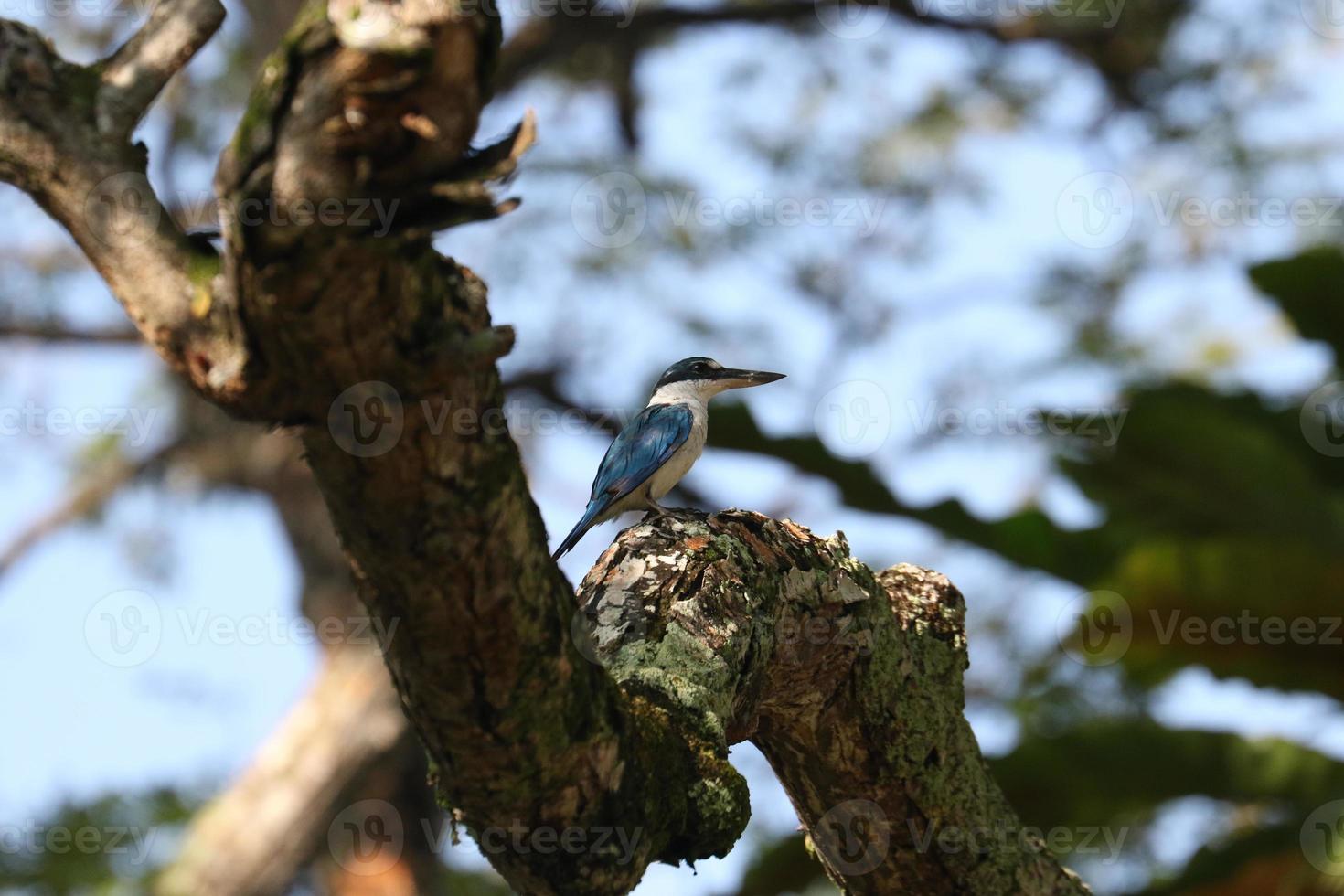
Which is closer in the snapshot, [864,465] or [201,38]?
[201,38]

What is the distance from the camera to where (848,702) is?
3.36 m

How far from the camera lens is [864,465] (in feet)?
Answer: 23.1

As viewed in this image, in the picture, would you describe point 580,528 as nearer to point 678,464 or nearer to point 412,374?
point 678,464

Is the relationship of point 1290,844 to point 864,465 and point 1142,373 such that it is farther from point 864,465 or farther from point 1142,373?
point 1142,373

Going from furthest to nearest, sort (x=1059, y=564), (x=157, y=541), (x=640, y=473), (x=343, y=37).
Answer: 1. (x=157, y=541)
2. (x=1059, y=564)
3. (x=640, y=473)
4. (x=343, y=37)

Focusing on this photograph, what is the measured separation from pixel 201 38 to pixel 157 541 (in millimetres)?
12010

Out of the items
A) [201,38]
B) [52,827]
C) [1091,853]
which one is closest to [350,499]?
[201,38]

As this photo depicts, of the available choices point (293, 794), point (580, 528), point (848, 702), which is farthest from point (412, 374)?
point (293, 794)

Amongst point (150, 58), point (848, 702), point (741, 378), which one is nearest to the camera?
point (150, 58)

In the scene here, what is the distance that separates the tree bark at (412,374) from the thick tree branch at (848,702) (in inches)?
9.2

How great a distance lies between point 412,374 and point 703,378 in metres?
3.95

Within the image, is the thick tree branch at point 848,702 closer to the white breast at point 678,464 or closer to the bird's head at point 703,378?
the white breast at point 678,464

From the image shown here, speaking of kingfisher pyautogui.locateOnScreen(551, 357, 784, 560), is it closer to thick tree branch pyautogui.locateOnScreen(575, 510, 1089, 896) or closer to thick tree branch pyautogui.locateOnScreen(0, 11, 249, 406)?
thick tree branch pyautogui.locateOnScreen(575, 510, 1089, 896)

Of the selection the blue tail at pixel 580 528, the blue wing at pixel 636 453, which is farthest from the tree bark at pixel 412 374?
the blue wing at pixel 636 453
